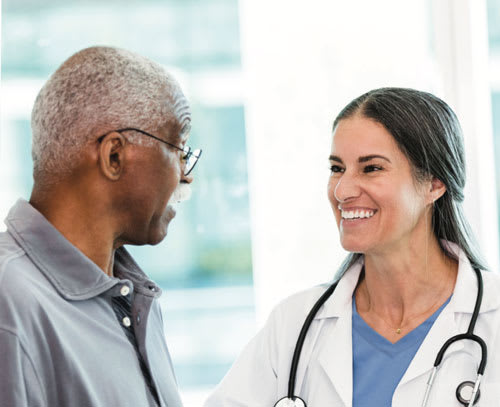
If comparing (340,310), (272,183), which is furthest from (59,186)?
(272,183)

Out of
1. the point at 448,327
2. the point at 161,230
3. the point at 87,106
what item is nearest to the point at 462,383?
the point at 448,327

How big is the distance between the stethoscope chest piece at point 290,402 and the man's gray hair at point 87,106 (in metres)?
0.66

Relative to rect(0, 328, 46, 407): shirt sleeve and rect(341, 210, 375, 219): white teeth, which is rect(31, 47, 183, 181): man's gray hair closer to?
rect(0, 328, 46, 407): shirt sleeve

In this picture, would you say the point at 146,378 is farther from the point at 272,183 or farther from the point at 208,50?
the point at 208,50

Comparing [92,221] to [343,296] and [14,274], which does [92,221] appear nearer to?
[14,274]

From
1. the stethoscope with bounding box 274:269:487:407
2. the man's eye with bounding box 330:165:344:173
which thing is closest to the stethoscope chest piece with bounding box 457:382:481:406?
the stethoscope with bounding box 274:269:487:407

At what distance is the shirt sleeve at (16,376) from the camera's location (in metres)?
0.91

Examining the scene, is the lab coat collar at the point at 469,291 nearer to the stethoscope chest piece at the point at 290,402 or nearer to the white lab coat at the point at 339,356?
the white lab coat at the point at 339,356

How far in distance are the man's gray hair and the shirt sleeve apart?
0.31 m

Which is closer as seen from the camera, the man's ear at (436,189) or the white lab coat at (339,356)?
the white lab coat at (339,356)

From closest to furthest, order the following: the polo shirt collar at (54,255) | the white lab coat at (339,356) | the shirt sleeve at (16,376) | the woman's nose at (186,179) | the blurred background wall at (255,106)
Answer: the shirt sleeve at (16,376), the polo shirt collar at (54,255), the woman's nose at (186,179), the white lab coat at (339,356), the blurred background wall at (255,106)

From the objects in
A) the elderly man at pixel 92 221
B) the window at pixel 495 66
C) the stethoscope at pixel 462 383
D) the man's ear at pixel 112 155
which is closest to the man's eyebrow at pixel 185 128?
the elderly man at pixel 92 221

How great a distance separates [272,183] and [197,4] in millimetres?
806

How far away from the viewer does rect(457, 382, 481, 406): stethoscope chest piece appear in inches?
51.8
